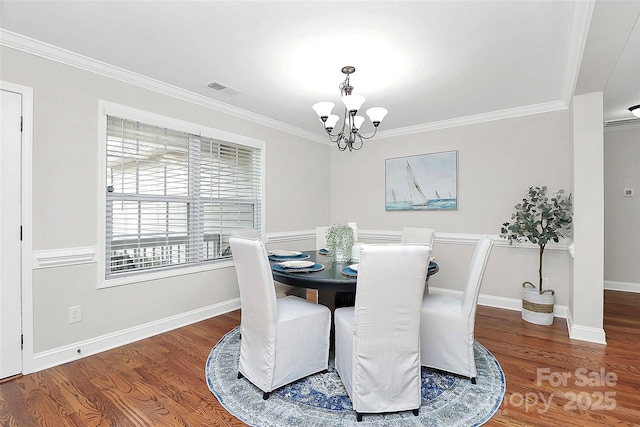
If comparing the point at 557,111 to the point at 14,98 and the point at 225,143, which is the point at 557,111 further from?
the point at 14,98

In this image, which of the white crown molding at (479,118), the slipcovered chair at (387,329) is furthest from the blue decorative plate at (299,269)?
the white crown molding at (479,118)

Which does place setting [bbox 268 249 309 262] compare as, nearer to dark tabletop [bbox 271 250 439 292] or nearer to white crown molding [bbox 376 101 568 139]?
dark tabletop [bbox 271 250 439 292]

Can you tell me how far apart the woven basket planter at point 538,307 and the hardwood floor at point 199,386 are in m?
0.24

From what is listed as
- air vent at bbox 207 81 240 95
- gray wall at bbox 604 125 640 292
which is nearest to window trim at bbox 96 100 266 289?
air vent at bbox 207 81 240 95

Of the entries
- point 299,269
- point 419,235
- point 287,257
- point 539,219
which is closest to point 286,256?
point 287,257

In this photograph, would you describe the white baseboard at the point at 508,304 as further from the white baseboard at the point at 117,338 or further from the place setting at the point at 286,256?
the white baseboard at the point at 117,338

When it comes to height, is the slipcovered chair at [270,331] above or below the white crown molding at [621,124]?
below

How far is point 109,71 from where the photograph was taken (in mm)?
2834

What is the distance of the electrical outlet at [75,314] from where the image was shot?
2645 mm

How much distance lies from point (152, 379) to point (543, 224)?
404 cm

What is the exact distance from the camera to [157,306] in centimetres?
321

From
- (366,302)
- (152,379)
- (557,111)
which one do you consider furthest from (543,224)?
(152,379)

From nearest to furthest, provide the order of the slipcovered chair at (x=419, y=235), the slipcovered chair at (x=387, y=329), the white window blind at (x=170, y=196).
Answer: the slipcovered chair at (x=387, y=329), the white window blind at (x=170, y=196), the slipcovered chair at (x=419, y=235)

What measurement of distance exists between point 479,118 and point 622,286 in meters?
3.26
